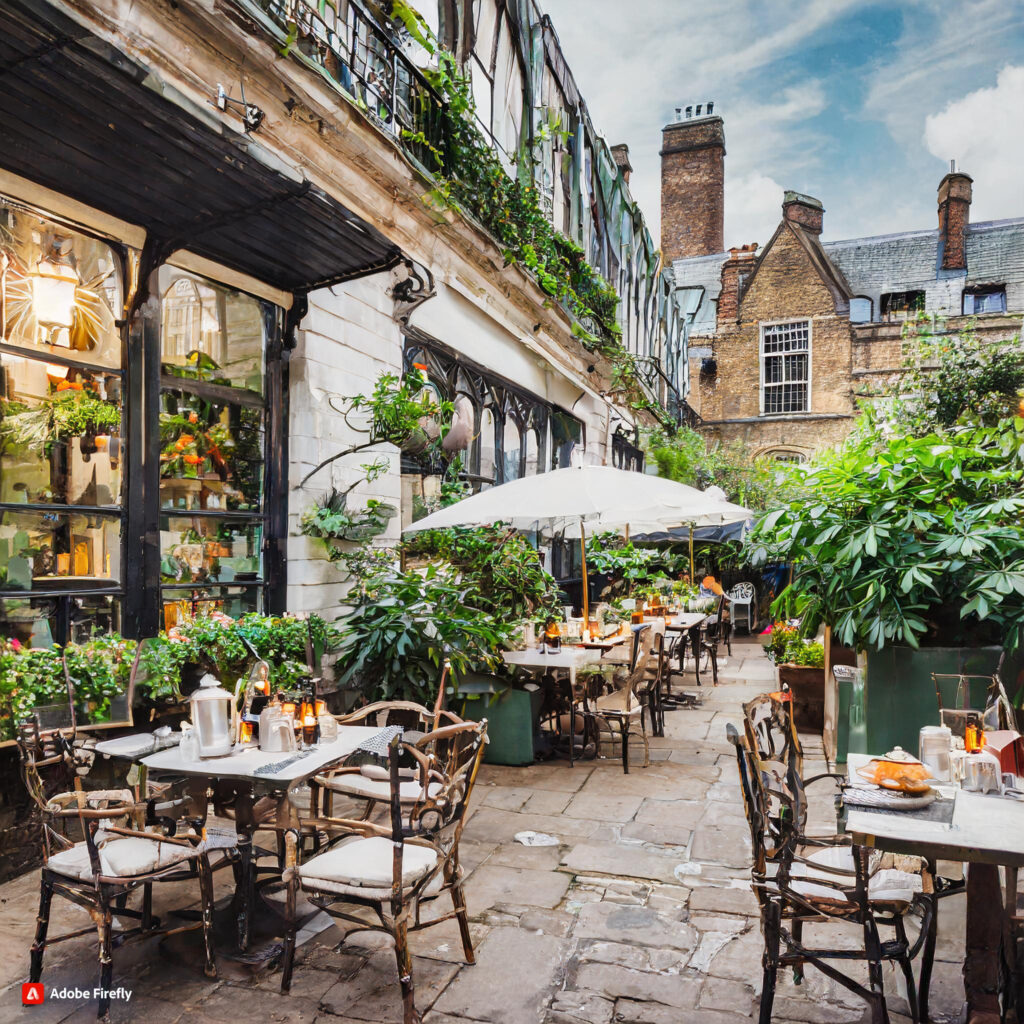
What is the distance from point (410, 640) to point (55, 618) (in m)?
2.24

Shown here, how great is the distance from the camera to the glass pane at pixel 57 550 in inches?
169

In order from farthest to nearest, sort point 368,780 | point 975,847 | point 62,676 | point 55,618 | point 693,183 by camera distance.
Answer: point 693,183 → point 55,618 → point 368,780 → point 62,676 → point 975,847

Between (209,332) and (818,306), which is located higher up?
(818,306)

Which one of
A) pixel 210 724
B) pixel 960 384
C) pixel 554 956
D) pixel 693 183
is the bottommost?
pixel 554 956

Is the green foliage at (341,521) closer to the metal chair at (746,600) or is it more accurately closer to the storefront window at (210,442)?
the storefront window at (210,442)

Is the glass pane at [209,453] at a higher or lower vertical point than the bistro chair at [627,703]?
higher

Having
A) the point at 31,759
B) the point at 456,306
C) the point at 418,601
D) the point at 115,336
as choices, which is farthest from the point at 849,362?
the point at 31,759

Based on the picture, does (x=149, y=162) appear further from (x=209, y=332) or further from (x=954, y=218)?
(x=954, y=218)

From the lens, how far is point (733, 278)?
26.2 meters

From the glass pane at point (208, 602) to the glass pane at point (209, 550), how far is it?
0.24ft

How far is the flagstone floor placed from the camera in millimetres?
2994

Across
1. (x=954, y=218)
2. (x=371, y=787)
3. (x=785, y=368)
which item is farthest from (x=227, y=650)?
(x=954, y=218)

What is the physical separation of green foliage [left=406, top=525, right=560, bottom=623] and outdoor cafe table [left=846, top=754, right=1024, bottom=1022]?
4656 mm

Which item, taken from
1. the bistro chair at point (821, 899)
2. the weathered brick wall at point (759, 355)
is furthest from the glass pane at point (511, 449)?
the weathered brick wall at point (759, 355)
